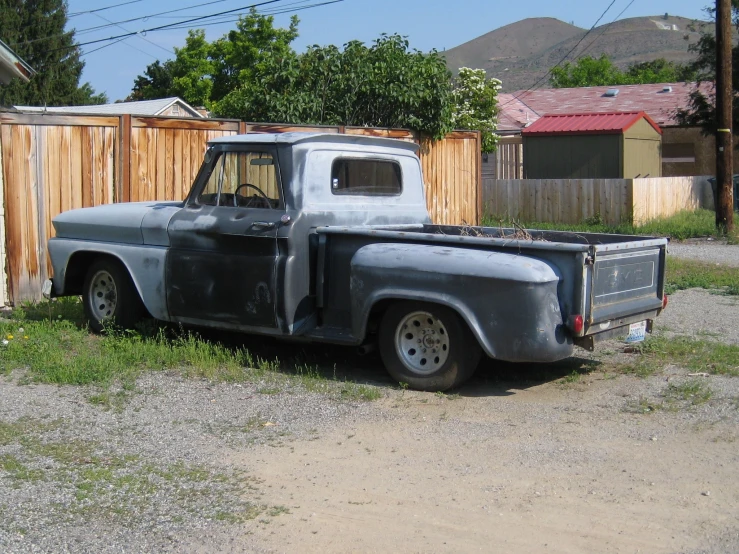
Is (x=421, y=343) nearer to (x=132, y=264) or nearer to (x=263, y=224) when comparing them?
(x=263, y=224)

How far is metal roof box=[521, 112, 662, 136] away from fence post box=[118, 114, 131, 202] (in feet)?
58.4

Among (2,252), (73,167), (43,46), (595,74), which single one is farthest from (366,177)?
(595,74)

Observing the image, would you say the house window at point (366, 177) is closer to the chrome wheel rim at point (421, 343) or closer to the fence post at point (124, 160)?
the chrome wheel rim at point (421, 343)

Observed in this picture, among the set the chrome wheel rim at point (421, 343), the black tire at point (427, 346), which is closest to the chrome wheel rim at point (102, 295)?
the black tire at point (427, 346)

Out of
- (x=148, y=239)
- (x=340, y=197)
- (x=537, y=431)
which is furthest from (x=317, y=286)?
(x=537, y=431)

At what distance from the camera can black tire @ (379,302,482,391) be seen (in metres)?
7.02

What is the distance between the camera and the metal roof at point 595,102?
36188 millimetres

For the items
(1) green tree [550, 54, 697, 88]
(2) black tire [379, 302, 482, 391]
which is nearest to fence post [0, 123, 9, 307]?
(2) black tire [379, 302, 482, 391]

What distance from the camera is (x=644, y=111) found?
34.1 metres

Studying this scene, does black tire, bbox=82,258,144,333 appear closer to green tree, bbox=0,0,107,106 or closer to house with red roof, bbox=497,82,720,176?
house with red roof, bbox=497,82,720,176

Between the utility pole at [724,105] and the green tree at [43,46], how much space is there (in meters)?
35.3

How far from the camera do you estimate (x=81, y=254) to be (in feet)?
29.8

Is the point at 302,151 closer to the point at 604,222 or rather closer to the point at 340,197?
the point at 340,197

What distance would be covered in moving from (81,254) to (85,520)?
4.79 m
